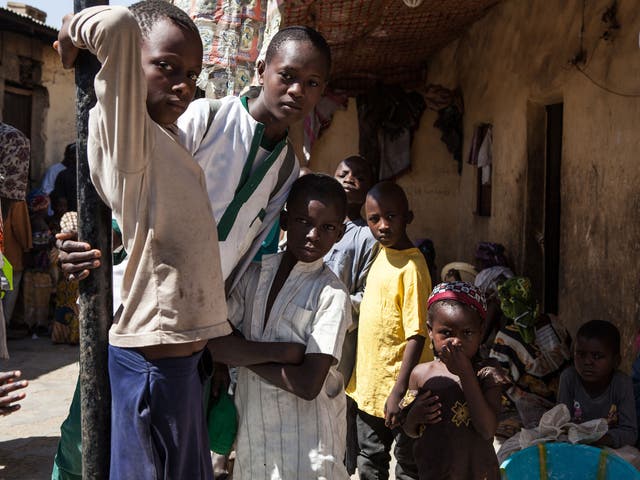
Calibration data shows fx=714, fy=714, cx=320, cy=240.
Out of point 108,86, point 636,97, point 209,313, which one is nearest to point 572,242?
point 636,97

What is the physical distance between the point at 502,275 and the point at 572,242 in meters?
0.74

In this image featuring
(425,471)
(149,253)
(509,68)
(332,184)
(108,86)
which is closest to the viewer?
(108,86)

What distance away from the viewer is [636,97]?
4219 mm

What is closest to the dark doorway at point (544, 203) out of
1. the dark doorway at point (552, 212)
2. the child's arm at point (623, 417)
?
the dark doorway at point (552, 212)

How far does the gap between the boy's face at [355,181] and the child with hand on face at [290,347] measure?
1499mm

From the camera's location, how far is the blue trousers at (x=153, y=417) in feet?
4.92

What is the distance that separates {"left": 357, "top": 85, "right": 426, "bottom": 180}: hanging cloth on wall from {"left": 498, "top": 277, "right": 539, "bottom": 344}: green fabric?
447cm

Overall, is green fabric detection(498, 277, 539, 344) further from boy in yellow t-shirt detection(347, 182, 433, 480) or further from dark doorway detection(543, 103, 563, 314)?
boy in yellow t-shirt detection(347, 182, 433, 480)

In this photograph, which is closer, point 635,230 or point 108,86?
point 108,86

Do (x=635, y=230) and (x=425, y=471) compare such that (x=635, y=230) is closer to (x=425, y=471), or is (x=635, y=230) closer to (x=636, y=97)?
(x=636, y=97)

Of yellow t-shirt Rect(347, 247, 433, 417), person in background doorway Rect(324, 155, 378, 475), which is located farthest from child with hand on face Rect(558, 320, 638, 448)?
person in background doorway Rect(324, 155, 378, 475)

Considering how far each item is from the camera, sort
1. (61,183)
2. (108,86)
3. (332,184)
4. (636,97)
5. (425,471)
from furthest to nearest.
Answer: (61,183), (636,97), (425,471), (332,184), (108,86)

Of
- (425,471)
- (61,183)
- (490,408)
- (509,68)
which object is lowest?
(425,471)

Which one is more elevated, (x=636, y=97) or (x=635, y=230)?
(x=636, y=97)
